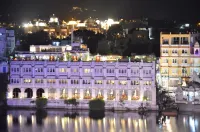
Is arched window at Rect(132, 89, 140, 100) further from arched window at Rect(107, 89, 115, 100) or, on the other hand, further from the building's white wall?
the building's white wall

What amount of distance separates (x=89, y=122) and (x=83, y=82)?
318 inches

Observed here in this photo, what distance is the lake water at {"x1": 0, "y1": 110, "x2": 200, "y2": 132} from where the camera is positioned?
49.0 meters

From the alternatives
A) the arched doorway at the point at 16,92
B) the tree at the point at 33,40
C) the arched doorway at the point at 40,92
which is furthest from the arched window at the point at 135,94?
the tree at the point at 33,40

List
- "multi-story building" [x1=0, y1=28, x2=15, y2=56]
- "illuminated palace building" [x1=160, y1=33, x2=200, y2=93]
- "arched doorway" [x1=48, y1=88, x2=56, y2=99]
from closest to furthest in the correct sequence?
1. "arched doorway" [x1=48, y1=88, x2=56, y2=99]
2. "illuminated palace building" [x1=160, y1=33, x2=200, y2=93]
3. "multi-story building" [x1=0, y1=28, x2=15, y2=56]

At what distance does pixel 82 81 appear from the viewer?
59.2m

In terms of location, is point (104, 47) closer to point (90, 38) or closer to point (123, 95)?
point (90, 38)

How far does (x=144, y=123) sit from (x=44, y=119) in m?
9.62

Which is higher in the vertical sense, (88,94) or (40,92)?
(40,92)

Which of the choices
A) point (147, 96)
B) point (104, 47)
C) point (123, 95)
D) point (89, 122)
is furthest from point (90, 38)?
point (89, 122)

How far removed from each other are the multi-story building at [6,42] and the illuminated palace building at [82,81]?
1112cm

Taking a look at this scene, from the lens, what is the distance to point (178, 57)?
64250 mm

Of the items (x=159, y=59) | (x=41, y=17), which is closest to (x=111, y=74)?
(x=159, y=59)

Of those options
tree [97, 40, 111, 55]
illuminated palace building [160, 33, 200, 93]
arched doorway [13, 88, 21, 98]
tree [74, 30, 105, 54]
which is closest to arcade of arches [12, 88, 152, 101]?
arched doorway [13, 88, 21, 98]

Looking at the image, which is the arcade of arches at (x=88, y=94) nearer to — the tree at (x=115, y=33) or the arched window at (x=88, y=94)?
the arched window at (x=88, y=94)
